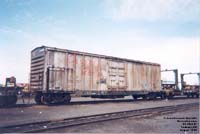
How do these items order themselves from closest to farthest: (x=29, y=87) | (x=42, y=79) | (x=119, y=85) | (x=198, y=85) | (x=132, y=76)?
(x=42, y=79), (x=29, y=87), (x=119, y=85), (x=132, y=76), (x=198, y=85)

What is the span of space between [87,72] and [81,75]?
2.15 feet

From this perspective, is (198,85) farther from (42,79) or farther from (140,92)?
(42,79)

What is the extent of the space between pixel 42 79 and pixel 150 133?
10.1m

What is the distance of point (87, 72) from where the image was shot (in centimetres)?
1822

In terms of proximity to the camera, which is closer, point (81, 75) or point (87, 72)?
point (81, 75)

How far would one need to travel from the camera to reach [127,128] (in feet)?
27.2

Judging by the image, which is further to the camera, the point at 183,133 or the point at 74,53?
the point at 74,53

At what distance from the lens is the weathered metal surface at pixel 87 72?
1623 centimetres

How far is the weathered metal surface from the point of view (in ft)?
53.3

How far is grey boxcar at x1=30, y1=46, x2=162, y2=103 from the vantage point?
16.1 meters

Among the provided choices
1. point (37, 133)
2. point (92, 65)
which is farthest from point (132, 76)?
point (37, 133)

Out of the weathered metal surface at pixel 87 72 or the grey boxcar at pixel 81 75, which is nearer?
the grey boxcar at pixel 81 75

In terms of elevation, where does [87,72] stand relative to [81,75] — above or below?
above

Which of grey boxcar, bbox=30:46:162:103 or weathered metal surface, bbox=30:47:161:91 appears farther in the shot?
weathered metal surface, bbox=30:47:161:91
